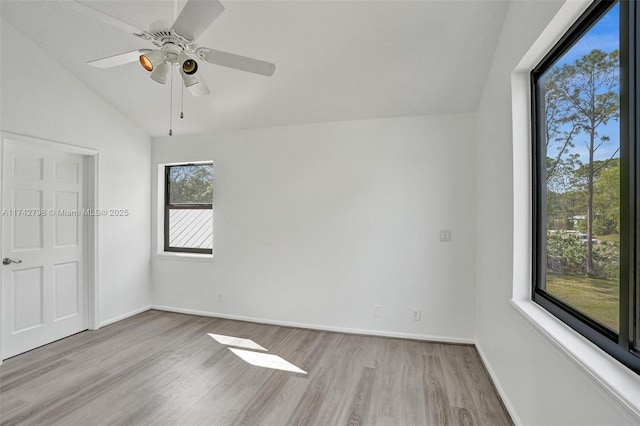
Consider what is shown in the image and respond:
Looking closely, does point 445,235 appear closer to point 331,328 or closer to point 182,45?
point 331,328

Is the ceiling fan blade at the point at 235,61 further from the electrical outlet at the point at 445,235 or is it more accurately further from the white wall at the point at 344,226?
the electrical outlet at the point at 445,235

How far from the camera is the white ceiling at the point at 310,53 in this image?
Answer: 2213mm

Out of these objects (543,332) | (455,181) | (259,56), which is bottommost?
(543,332)

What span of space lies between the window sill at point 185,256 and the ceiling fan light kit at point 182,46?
103 inches

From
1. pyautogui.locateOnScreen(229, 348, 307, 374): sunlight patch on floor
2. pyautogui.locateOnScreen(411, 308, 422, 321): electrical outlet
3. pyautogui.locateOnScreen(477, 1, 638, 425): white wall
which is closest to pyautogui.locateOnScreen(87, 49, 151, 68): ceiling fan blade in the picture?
pyautogui.locateOnScreen(477, 1, 638, 425): white wall

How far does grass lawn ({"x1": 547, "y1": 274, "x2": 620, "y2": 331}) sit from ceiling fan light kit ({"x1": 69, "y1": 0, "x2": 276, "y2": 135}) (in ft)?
6.50

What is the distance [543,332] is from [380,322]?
197 centimetres

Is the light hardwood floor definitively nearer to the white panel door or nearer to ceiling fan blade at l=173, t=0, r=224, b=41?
the white panel door

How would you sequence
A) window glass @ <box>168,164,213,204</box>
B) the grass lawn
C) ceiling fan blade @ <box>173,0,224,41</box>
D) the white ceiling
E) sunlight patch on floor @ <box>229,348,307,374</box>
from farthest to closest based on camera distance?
window glass @ <box>168,164,213,204</box>, sunlight patch on floor @ <box>229,348,307,374</box>, the white ceiling, ceiling fan blade @ <box>173,0,224,41</box>, the grass lawn

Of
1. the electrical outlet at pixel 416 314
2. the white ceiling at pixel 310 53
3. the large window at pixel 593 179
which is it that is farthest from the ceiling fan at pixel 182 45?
the electrical outlet at pixel 416 314

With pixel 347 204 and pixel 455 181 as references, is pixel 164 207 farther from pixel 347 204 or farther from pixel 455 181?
pixel 455 181

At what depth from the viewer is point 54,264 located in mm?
3203

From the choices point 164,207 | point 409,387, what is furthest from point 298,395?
point 164,207

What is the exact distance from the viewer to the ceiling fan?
4.54ft
